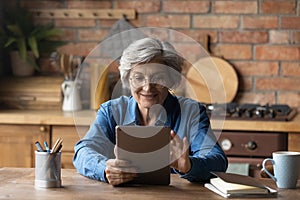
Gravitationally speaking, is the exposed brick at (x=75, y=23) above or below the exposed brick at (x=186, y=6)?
below

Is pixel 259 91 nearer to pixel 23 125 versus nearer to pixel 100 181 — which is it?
pixel 23 125

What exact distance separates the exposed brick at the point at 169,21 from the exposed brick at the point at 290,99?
2.36ft

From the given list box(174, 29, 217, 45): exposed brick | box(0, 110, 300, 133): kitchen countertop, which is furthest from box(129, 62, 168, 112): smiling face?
box(174, 29, 217, 45): exposed brick

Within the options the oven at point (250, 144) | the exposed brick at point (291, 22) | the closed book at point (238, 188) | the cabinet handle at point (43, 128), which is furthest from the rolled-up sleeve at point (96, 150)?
the exposed brick at point (291, 22)

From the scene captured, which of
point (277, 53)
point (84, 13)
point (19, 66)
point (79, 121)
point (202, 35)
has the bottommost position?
point (79, 121)

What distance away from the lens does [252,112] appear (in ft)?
12.1

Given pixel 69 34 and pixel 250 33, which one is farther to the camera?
pixel 69 34

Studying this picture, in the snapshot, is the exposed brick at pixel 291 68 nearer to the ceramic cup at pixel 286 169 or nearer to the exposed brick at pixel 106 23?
the exposed brick at pixel 106 23

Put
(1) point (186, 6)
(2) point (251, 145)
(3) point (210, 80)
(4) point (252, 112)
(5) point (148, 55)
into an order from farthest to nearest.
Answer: (1) point (186, 6)
(3) point (210, 80)
(4) point (252, 112)
(2) point (251, 145)
(5) point (148, 55)

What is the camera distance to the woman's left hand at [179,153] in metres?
2.21

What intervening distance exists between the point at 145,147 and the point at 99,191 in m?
0.21

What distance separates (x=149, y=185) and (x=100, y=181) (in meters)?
0.19

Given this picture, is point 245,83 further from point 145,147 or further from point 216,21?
point 145,147

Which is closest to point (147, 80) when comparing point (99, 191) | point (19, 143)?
point (99, 191)
